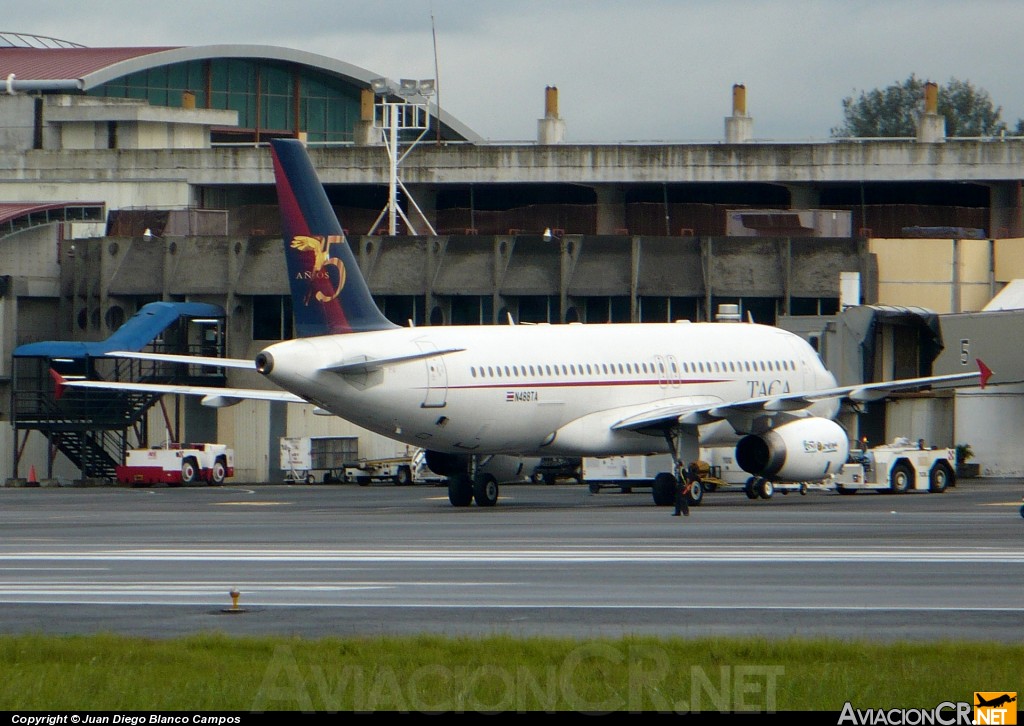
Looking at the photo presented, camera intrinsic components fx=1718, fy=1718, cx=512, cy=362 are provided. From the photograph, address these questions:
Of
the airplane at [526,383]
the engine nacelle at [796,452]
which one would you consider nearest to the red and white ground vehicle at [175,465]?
the airplane at [526,383]

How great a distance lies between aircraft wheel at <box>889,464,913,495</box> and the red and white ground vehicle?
26546 mm

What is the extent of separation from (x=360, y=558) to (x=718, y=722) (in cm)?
1522

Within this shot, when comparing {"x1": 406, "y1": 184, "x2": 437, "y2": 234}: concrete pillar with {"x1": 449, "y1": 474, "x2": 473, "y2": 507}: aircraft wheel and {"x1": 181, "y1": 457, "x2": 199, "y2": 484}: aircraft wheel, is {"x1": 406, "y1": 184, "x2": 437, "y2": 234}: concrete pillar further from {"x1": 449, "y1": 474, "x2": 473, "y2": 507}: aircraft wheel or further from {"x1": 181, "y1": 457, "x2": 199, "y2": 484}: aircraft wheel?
{"x1": 449, "y1": 474, "x2": 473, "y2": 507}: aircraft wheel

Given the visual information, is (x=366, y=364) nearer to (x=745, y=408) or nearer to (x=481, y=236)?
(x=745, y=408)

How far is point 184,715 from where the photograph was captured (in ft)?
38.0

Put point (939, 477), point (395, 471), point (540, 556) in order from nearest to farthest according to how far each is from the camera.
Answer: point (540, 556)
point (939, 477)
point (395, 471)

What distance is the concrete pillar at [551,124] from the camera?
85.4 metres

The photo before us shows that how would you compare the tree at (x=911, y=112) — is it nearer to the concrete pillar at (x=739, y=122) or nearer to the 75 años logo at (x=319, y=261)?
the concrete pillar at (x=739, y=122)

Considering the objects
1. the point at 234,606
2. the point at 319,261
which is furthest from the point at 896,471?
the point at 234,606

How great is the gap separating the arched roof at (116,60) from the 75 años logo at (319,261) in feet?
186

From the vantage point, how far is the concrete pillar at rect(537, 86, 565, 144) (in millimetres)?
85438

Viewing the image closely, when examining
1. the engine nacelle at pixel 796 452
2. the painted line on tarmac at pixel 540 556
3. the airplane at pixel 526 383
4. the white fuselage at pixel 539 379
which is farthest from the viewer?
the engine nacelle at pixel 796 452

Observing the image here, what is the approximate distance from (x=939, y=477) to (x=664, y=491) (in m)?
11.2

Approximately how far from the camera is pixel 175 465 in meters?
61.6
